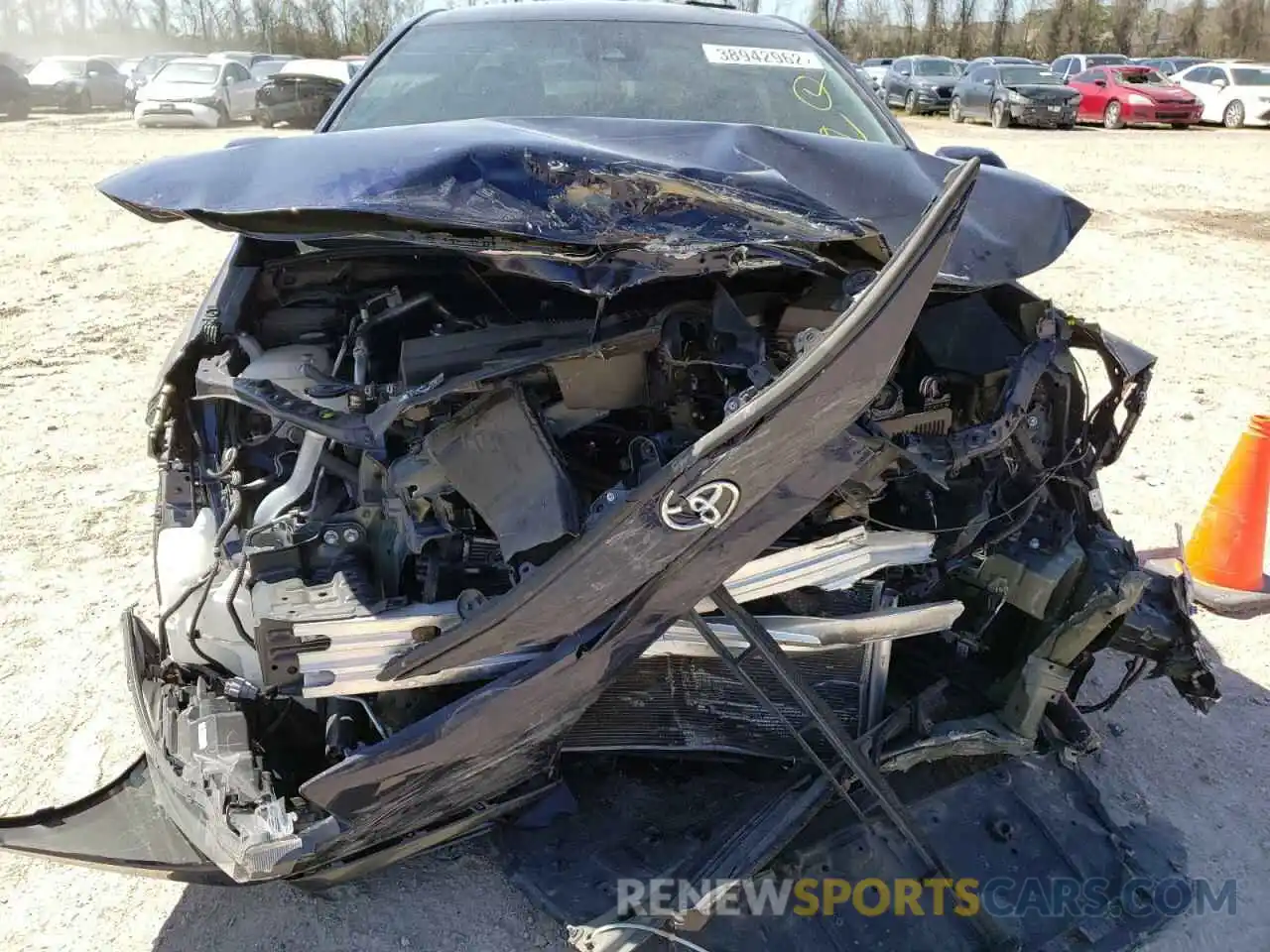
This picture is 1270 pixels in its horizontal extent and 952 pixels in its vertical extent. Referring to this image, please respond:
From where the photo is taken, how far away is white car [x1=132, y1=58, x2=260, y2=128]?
17828 mm

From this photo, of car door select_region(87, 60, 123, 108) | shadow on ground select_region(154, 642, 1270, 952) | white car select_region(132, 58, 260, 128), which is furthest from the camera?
car door select_region(87, 60, 123, 108)

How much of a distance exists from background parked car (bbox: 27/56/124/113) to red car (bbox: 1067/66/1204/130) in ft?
72.2

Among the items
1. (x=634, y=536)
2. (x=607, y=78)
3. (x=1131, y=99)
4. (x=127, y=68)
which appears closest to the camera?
(x=634, y=536)

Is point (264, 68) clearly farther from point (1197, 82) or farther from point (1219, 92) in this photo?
point (1219, 92)

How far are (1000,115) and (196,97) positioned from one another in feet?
49.9

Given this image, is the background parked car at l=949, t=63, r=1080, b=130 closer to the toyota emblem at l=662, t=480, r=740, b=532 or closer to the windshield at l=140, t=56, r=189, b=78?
the windshield at l=140, t=56, r=189, b=78

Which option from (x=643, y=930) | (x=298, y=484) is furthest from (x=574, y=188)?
(x=643, y=930)

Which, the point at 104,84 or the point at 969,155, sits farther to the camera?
the point at 104,84

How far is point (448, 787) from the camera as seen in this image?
197cm

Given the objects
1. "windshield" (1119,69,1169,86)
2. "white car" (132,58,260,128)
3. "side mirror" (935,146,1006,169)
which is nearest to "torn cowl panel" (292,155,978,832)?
"side mirror" (935,146,1006,169)

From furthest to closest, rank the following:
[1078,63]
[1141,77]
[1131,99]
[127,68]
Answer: [127,68], [1078,63], [1141,77], [1131,99]

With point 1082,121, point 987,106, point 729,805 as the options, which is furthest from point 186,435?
point 1082,121

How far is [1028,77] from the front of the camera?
63.2 feet

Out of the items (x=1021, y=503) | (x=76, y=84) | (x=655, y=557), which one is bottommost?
(x=1021, y=503)
